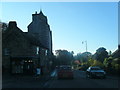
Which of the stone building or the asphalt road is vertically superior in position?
the stone building

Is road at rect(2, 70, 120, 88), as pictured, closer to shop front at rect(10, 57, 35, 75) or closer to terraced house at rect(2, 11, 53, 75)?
shop front at rect(10, 57, 35, 75)

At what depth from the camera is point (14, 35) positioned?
155 feet

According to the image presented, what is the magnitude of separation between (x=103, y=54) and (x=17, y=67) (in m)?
52.0

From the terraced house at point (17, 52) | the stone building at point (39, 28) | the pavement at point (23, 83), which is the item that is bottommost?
the pavement at point (23, 83)

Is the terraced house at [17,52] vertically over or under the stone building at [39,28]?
under

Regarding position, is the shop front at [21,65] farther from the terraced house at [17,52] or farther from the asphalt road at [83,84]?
the asphalt road at [83,84]

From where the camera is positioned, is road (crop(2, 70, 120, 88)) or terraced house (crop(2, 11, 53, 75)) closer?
road (crop(2, 70, 120, 88))

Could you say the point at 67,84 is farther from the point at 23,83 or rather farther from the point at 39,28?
the point at 39,28

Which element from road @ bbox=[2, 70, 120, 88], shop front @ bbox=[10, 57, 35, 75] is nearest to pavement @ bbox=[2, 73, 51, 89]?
road @ bbox=[2, 70, 120, 88]

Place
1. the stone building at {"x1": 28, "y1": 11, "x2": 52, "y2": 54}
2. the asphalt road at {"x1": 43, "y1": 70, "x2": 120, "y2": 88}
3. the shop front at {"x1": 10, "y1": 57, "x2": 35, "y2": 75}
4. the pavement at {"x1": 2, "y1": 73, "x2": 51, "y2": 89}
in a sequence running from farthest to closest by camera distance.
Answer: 1. the stone building at {"x1": 28, "y1": 11, "x2": 52, "y2": 54}
2. the shop front at {"x1": 10, "y1": 57, "x2": 35, "y2": 75}
3. the pavement at {"x1": 2, "y1": 73, "x2": 51, "y2": 89}
4. the asphalt road at {"x1": 43, "y1": 70, "x2": 120, "y2": 88}

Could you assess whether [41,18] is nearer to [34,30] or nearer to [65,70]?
[34,30]

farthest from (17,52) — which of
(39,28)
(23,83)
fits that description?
(39,28)

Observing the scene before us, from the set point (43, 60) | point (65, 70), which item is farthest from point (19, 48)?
point (65, 70)

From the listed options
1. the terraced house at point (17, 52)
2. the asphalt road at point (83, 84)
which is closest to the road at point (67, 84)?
the asphalt road at point (83, 84)
